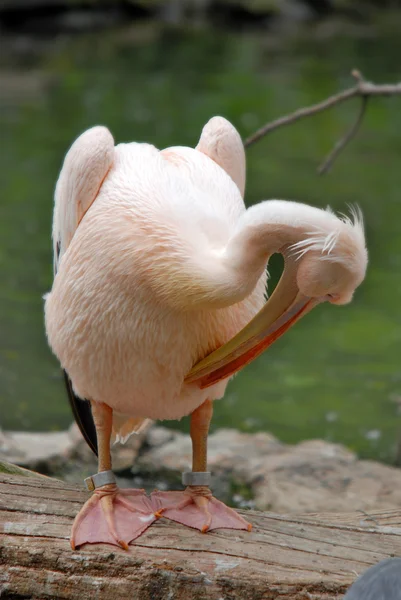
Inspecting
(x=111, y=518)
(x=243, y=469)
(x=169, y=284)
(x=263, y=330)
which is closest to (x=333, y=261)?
(x=263, y=330)

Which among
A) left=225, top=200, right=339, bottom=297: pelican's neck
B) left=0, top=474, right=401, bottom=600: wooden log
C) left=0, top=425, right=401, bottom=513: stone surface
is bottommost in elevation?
left=0, top=474, right=401, bottom=600: wooden log

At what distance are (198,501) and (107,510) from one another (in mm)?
302

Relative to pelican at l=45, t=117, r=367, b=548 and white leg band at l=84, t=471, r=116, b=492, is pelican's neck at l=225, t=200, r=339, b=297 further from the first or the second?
white leg band at l=84, t=471, r=116, b=492

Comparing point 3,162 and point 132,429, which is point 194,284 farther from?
point 3,162

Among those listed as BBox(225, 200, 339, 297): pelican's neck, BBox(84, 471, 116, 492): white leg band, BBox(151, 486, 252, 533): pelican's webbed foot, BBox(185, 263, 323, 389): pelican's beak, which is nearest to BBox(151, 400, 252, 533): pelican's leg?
BBox(151, 486, 252, 533): pelican's webbed foot

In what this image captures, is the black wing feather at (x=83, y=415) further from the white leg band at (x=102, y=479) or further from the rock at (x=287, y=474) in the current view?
the rock at (x=287, y=474)

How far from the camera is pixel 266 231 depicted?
236cm

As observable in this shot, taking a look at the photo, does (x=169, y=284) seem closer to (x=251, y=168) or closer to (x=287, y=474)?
(x=287, y=474)

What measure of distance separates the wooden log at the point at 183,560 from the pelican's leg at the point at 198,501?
1.4 inches

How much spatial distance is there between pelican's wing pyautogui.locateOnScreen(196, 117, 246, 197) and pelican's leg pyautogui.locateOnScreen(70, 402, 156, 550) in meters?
0.89

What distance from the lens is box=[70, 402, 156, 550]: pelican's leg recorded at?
9.03 feet

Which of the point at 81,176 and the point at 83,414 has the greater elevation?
the point at 81,176

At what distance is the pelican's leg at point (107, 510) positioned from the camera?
2.75 m

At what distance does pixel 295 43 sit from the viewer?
18125 millimetres
